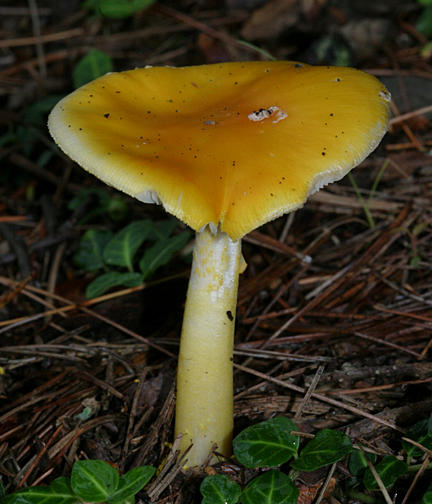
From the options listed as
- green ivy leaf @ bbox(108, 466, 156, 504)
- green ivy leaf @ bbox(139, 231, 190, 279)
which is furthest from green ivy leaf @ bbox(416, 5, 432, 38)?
green ivy leaf @ bbox(108, 466, 156, 504)

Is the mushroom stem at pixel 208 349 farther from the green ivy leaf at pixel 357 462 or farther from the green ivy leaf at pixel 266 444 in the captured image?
the green ivy leaf at pixel 357 462

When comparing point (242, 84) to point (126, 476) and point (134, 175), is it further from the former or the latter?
point (126, 476)

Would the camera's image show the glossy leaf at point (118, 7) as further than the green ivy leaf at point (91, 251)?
Yes

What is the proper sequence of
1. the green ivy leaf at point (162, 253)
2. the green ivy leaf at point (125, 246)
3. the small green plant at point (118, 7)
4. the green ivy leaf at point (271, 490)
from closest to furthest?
the green ivy leaf at point (271, 490) → the green ivy leaf at point (162, 253) → the green ivy leaf at point (125, 246) → the small green plant at point (118, 7)

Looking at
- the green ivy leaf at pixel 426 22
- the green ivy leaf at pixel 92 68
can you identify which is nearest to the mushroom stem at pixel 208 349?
the green ivy leaf at pixel 92 68

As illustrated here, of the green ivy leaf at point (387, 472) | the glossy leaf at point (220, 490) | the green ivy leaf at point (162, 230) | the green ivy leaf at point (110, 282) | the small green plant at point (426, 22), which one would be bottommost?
the green ivy leaf at point (387, 472)

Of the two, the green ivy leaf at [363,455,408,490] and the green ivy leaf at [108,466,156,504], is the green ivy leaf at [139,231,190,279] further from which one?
the green ivy leaf at [363,455,408,490]
